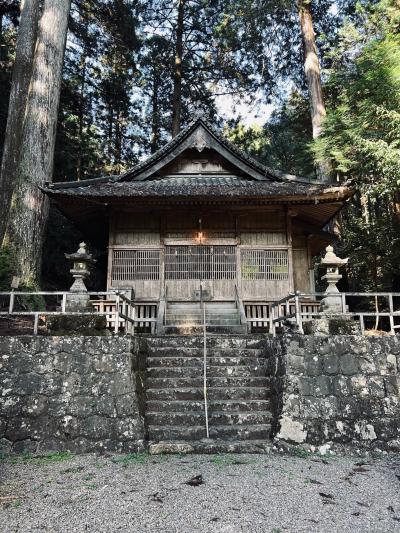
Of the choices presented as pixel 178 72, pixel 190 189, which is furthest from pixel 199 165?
pixel 178 72

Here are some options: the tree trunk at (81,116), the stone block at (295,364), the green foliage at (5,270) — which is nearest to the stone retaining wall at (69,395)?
the stone block at (295,364)

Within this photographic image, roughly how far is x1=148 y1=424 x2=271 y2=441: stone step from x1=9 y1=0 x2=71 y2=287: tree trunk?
5.51 m

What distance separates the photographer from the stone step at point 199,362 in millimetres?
7273

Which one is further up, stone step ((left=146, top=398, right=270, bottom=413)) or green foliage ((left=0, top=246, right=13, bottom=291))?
green foliage ((left=0, top=246, right=13, bottom=291))

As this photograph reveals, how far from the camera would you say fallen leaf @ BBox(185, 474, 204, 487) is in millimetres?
4520

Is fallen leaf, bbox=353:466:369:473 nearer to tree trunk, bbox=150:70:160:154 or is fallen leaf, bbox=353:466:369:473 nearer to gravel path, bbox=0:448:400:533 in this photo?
gravel path, bbox=0:448:400:533

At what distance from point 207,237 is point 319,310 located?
364 cm

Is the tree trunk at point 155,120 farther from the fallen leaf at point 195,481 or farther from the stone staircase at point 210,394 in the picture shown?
the fallen leaf at point 195,481

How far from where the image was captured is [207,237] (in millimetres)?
10898

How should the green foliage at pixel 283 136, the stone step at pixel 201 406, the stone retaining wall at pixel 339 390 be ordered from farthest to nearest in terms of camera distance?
the green foliage at pixel 283 136 < the stone step at pixel 201 406 < the stone retaining wall at pixel 339 390

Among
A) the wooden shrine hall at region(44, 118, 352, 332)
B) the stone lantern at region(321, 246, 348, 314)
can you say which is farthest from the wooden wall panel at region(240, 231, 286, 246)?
the stone lantern at region(321, 246, 348, 314)

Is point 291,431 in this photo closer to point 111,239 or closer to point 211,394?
point 211,394

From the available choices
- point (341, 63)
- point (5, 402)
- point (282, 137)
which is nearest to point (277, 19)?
point (341, 63)

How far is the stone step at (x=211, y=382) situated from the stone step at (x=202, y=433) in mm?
853
